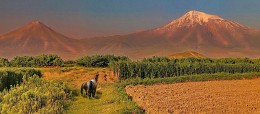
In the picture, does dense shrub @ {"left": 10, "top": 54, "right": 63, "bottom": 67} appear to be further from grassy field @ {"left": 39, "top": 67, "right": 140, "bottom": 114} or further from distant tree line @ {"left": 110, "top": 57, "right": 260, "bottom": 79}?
distant tree line @ {"left": 110, "top": 57, "right": 260, "bottom": 79}

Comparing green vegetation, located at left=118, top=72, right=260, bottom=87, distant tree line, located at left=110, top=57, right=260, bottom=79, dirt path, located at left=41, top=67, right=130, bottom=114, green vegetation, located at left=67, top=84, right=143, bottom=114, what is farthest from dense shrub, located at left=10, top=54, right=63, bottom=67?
green vegetation, located at left=67, top=84, right=143, bottom=114

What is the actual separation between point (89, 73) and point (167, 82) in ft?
33.8

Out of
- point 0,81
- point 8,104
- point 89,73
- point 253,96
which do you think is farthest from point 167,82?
point 8,104

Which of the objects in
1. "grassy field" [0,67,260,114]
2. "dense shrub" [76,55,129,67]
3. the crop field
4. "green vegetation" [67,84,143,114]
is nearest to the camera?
"green vegetation" [67,84,143,114]

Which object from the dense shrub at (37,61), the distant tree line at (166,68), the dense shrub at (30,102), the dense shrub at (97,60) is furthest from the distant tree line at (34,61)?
the dense shrub at (30,102)

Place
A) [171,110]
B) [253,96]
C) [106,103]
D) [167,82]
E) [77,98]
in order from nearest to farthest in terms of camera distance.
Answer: [171,110], [106,103], [77,98], [253,96], [167,82]

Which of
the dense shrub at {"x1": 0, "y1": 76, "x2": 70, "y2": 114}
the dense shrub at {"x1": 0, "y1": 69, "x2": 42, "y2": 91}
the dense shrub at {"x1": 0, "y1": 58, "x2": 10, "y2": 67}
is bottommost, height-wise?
the dense shrub at {"x1": 0, "y1": 76, "x2": 70, "y2": 114}

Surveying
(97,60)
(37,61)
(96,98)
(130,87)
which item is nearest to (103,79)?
(130,87)

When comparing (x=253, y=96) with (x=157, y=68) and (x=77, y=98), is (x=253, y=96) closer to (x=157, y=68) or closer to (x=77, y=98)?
(x=77, y=98)

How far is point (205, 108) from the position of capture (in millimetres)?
24797

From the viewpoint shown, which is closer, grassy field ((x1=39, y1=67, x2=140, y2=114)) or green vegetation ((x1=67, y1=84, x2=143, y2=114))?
green vegetation ((x1=67, y1=84, x2=143, y2=114))

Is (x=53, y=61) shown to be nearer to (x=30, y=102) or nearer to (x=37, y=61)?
(x=37, y=61)

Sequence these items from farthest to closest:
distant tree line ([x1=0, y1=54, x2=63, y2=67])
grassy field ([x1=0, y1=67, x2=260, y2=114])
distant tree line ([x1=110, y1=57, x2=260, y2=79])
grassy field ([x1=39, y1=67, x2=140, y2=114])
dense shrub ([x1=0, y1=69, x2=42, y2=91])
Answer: distant tree line ([x1=0, y1=54, x2=63, y2=67]), distant tree line ([x1=110, y1=57, x2=260, y2=79]), dense shrub ([x1=0, y1=69, x2=42, y2=91]), grassy field ([x1=0, y1=67, x2=260, y2=114]), grassy field ([x1=39, y1=67, x2=140, y2=114])

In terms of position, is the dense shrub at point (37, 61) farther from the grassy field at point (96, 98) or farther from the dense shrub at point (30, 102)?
the dense shrub at point (30, 102)
